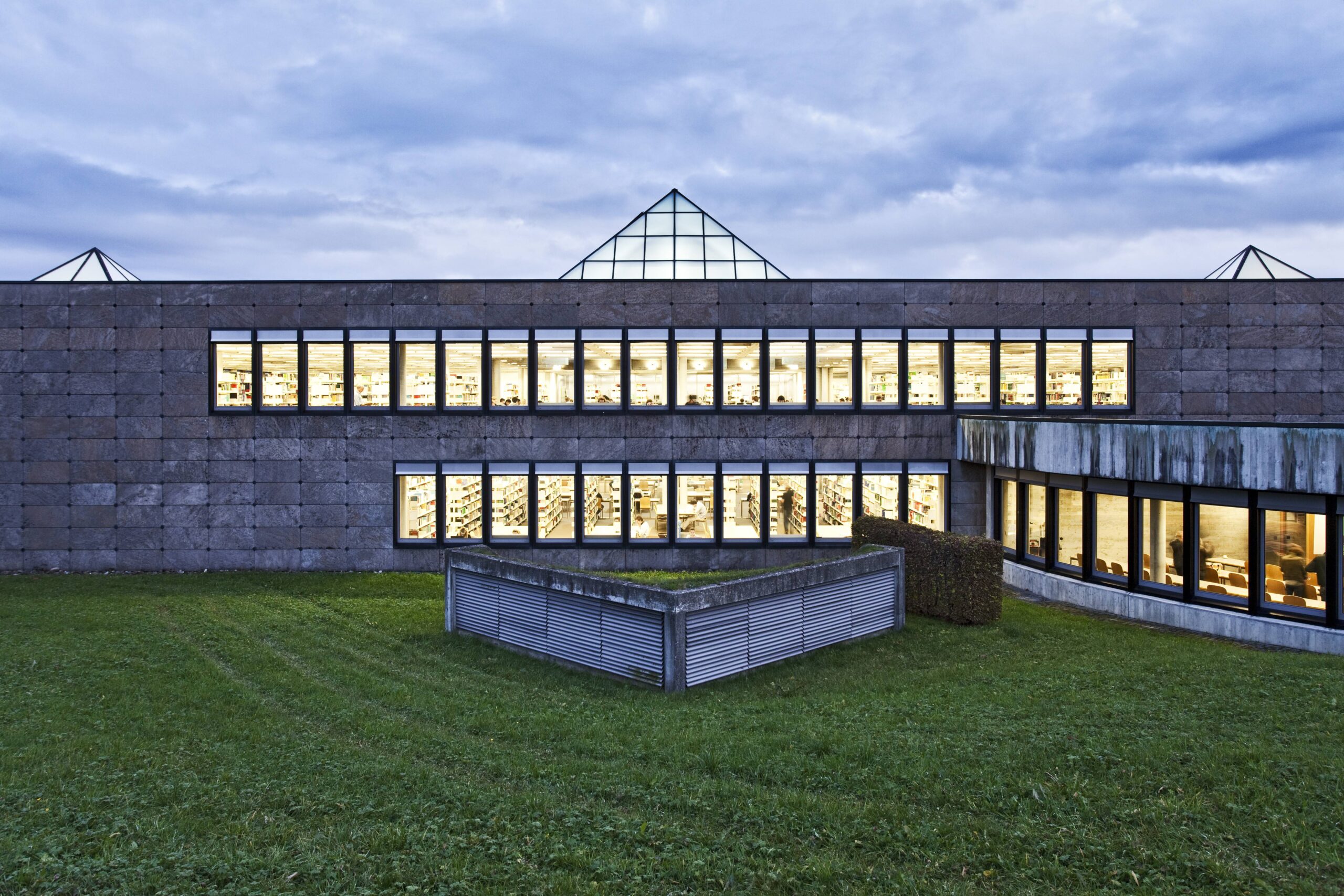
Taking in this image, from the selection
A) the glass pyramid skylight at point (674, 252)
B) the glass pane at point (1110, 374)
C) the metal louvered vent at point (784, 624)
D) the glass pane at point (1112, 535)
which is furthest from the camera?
the glass pyramid skylight at point (674, 252)

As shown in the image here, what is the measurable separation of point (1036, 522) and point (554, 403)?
1271 cm

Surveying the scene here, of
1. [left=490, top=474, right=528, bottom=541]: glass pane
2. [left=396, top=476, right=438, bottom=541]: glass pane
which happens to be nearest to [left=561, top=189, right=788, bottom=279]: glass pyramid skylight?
A: [left=490, top=474, right=528, bottom=541]: glass pane

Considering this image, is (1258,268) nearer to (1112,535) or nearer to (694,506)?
(1112,535)

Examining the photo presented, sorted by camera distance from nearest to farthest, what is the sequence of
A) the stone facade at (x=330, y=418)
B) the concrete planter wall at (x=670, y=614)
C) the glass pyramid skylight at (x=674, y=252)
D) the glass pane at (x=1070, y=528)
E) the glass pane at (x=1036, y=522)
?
the concrete planter wall at (x=670, y=614) < the glass pane at (x=1070, y=528) < the glass pane at (x=1036, y=522) < the stone facade at (x=330, y=418) < the glass pyramid skylight at (x=674, y=252)

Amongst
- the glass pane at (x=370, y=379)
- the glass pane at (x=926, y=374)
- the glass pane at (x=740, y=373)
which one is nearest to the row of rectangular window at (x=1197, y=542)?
the glass pane at (x=926, y=374)

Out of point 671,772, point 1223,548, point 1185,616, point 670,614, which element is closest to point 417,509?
point 670,614

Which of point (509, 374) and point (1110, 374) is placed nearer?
point (1110, 374)

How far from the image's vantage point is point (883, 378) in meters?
22.8

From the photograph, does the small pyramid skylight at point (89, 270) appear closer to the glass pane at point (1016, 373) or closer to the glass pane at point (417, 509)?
the glass pane at point (417, 509)

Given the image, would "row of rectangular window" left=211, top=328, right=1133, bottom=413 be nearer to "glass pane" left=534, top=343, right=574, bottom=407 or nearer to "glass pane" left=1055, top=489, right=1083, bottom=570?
"glass pane" left=534, top=343, right=574, bottom=407

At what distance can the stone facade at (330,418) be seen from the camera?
22.5 metres

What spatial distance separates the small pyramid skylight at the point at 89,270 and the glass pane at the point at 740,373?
18.1m

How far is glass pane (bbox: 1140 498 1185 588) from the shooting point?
16.5 m

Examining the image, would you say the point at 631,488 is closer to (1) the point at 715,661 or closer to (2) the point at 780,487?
(2) the point at 780,487
